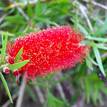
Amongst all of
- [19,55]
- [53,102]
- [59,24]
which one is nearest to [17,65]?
[19,55]

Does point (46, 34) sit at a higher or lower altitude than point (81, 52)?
higher

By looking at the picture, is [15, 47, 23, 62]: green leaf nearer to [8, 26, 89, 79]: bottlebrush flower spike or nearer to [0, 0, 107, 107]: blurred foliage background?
[8, 26, 89, 79]: bottlebrush flower spike

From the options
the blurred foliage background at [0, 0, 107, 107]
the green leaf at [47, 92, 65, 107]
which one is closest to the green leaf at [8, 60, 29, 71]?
the blurred foliage background at [0, 0, 107, 107]

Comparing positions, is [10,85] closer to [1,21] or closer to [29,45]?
[1,21]

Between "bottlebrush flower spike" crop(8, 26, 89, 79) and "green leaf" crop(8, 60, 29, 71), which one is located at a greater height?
"green leaf" crop(8, 60, 29, 71)

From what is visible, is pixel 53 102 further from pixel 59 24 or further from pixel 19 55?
pixel 19 55

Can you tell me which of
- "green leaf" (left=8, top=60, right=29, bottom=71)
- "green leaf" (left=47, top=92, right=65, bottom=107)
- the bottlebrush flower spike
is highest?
"green leaf" (left=8, top=60, right=29, bottom=71)

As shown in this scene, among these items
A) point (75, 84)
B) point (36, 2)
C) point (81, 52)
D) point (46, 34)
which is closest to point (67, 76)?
point (75, 84)

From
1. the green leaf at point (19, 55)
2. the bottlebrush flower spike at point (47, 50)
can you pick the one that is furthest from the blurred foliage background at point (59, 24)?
the green leaf at point (19, 55)

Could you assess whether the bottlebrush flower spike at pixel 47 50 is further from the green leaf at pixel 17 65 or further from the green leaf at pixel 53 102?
the green leaf at pixel 53 102
